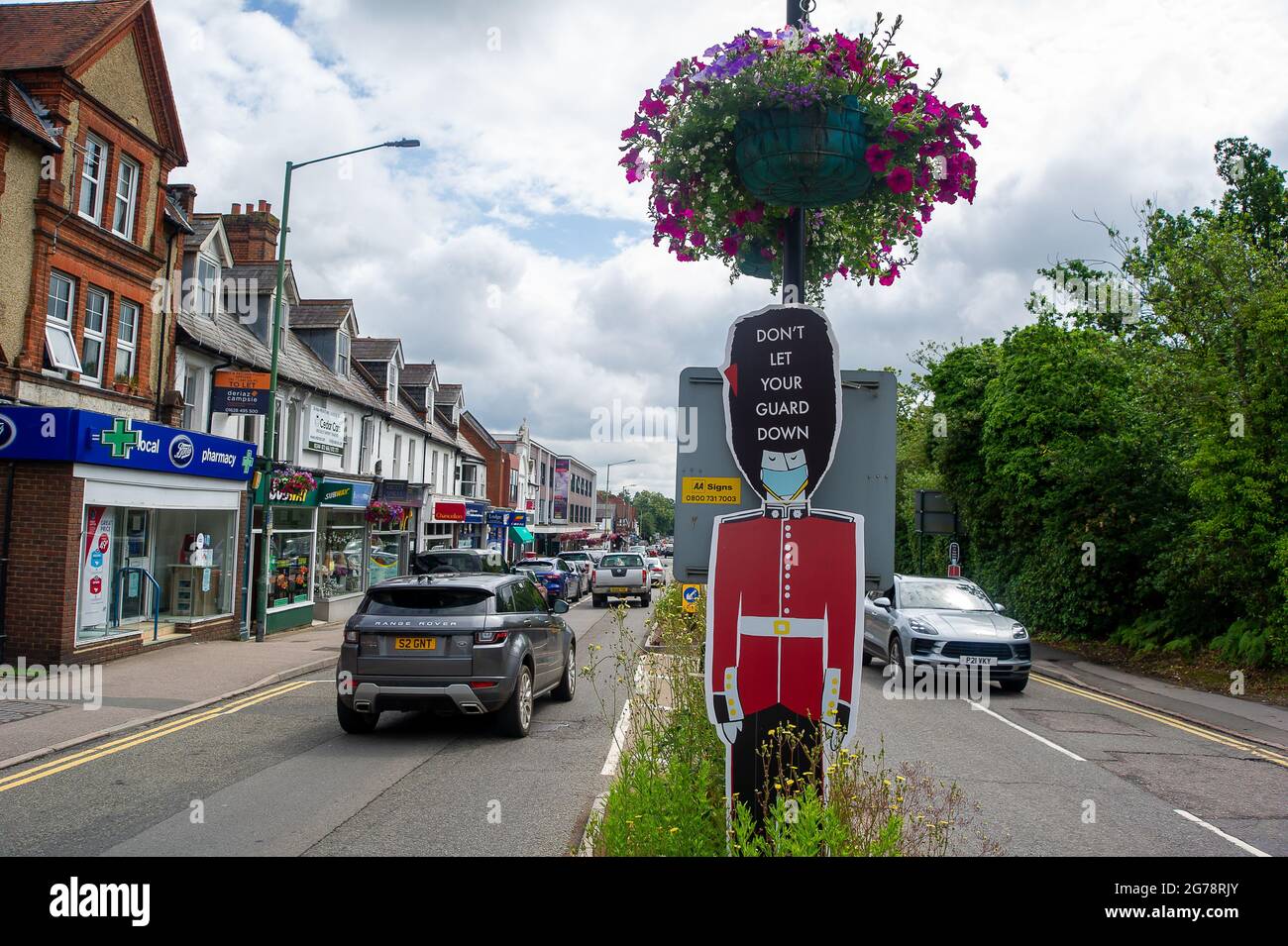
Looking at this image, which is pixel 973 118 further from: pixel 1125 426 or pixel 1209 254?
pixel 1125 426

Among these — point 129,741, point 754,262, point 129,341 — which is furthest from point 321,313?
point 754,262

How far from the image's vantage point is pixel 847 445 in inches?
155

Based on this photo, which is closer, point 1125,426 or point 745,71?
point 745,71

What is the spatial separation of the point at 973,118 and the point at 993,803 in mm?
5635

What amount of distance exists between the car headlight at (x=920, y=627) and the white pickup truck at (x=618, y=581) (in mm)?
18553

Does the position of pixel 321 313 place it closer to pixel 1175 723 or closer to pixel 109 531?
pixel 109 531

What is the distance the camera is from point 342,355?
98.5ft

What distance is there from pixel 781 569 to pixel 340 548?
2406 cm

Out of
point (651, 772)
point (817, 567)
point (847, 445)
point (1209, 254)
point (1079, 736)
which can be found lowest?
point (1079, 736)

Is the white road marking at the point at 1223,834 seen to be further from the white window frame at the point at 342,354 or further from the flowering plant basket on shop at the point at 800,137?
the white window frame at the point at 342,354

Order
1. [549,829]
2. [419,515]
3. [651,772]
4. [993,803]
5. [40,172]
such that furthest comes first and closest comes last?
[419,515] → [40,172] → [993,803] → [549,829] → [651,772]

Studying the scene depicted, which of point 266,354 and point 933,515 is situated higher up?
point 266,354

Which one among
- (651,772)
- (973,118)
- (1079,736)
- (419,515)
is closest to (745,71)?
(973,118)

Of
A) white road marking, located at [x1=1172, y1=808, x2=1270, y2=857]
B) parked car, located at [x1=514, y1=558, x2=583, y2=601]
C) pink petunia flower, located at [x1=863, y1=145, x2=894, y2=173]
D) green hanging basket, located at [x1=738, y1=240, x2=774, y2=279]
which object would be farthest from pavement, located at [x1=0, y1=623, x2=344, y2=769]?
parked car, located at [x1=514, y1=558, x2=583, y2=601]
